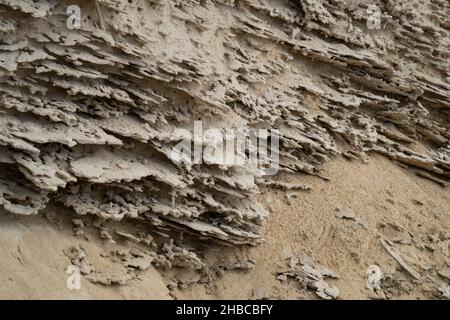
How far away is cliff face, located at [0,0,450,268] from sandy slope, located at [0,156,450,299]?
10.8 inches

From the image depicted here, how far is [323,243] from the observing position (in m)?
7.49

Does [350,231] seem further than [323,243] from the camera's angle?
Yes

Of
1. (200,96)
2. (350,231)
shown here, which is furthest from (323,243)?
(200,96)

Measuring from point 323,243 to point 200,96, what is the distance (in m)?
2.72

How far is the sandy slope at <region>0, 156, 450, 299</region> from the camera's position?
5254mm

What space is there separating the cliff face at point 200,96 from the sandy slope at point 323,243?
273 mm

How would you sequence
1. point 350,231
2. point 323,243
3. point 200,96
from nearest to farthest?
point 200,96, point 323,243, point 350,231

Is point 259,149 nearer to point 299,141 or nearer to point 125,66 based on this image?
point 299,141

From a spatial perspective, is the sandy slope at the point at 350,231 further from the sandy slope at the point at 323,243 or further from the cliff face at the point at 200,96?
the cliff face at the point at 200,96

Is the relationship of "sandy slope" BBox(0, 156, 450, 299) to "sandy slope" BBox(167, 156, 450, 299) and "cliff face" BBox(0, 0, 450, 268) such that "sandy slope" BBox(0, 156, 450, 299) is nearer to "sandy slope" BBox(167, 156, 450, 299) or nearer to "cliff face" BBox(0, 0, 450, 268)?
"sandy slope" BBox(167, 156, 450, 299)

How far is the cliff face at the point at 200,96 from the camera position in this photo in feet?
17.8

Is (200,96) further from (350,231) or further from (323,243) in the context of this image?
(350,231)

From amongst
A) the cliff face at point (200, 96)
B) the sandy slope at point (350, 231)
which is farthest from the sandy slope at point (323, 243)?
the cliff face at point (200, 96)
